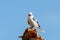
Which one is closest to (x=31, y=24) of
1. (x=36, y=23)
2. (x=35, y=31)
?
(x=36, y=23)

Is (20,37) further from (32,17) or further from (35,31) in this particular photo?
(32,17)

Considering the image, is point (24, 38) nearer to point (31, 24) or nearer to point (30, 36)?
point (30, 36)

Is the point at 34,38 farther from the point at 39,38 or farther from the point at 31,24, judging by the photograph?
the point at 31,24

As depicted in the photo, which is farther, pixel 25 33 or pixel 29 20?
pixel 29 20

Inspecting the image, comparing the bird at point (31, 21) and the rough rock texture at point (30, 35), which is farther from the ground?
the bird at point (31, 21)

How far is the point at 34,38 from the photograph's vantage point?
13.6m

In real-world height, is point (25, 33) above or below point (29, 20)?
below

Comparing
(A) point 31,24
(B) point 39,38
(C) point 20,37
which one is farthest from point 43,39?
(A) point 31,24

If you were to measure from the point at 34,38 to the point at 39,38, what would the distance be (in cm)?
26

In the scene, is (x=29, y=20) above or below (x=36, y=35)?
above

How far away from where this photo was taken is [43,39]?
13680 mm

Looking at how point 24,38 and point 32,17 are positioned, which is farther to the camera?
point 32,17

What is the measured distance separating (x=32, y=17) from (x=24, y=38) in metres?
3.02

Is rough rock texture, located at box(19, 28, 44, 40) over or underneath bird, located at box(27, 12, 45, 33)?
underneath
